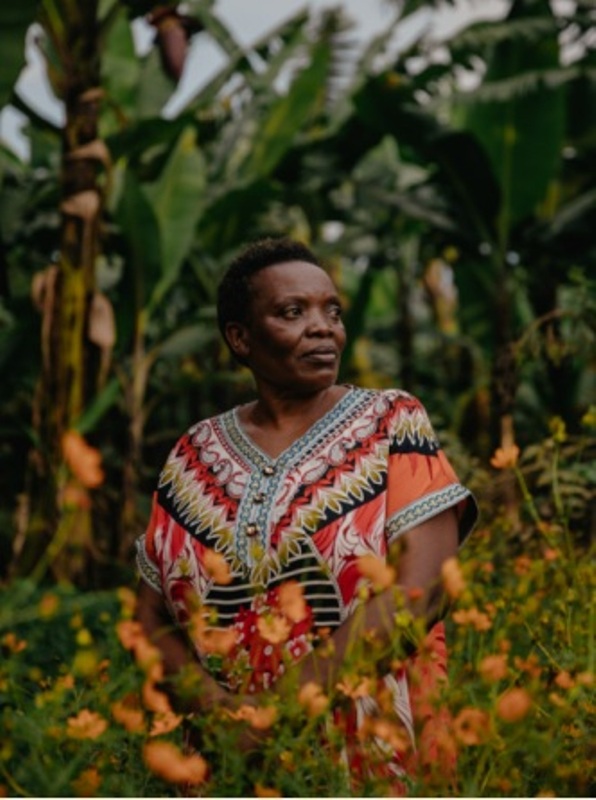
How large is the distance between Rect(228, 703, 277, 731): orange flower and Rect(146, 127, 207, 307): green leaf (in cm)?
408

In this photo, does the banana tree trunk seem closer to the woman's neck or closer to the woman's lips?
the woman's neck

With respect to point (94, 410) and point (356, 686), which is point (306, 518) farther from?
point (94, 410)

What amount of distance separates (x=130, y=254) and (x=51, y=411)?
1.14m

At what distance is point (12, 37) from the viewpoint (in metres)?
3.87

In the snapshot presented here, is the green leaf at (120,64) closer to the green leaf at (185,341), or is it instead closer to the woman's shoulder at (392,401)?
the green leaf at (185,341)

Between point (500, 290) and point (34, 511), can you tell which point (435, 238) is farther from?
point (34, 511)

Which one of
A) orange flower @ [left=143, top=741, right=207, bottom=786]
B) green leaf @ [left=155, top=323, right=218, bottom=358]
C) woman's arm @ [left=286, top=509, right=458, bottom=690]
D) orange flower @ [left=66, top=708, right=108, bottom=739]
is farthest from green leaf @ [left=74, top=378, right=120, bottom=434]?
orange flower @ [left=143, top=741, right=207, bottom=786]

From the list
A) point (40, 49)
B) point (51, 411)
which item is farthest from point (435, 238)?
point (51, 411)

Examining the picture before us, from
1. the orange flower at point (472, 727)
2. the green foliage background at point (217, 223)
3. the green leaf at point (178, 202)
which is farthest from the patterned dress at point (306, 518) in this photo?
the green leaf at point (178, 202)

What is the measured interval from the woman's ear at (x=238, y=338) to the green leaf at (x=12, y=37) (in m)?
2.18

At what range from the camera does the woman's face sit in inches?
75.4

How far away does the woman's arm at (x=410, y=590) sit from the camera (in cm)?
167

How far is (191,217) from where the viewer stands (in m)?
5.33

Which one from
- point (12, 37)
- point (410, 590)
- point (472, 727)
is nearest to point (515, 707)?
point (472, 727)
